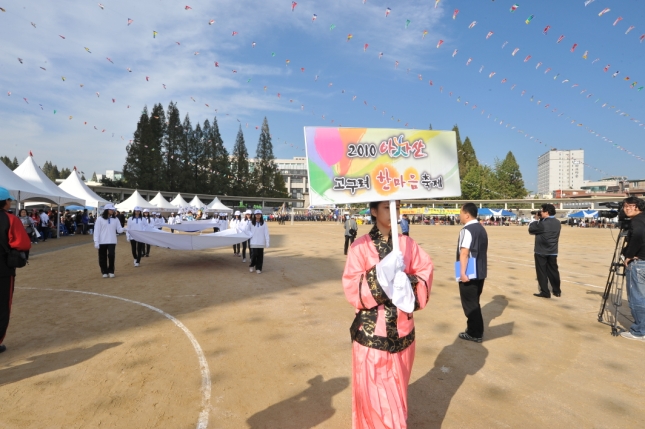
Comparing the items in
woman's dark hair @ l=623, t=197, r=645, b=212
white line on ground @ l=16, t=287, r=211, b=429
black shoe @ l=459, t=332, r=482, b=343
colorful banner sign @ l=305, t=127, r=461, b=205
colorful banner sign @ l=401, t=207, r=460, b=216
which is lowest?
black shoe @ l=459, t=332, r=482, b=343

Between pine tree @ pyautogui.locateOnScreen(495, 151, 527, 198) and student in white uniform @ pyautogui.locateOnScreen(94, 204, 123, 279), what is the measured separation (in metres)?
86.0

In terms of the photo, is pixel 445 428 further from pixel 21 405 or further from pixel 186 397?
pixel 21 405

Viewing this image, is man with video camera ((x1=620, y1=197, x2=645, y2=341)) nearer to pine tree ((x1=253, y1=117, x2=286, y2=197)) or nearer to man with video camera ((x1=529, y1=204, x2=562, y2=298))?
man with video camera ((x1=529, y1=204, x2=562, y2=298))

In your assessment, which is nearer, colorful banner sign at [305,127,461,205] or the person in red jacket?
colorful banner sign at [305,127,461,205]

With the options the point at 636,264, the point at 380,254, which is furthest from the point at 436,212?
the point at 380,254

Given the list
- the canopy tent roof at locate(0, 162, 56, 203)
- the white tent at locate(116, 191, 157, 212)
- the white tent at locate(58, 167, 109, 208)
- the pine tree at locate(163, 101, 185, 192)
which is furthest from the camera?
the pine tree at locate(163, 101, 185, 192)

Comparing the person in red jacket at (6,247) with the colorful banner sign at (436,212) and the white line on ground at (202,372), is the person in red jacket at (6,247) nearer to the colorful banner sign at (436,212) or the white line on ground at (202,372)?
the white line on ground at (202,372)

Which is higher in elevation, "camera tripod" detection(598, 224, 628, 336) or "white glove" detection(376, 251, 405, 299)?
"white glove" detection(376, 251, 405, 299)

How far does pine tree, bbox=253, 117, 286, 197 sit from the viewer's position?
247ft

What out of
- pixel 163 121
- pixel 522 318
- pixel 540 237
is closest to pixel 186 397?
pixel 522 318

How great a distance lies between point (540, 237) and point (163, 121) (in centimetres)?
6438

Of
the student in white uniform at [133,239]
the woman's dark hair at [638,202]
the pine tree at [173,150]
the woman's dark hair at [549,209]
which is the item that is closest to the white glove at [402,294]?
the woman's dark hair at [638,202]

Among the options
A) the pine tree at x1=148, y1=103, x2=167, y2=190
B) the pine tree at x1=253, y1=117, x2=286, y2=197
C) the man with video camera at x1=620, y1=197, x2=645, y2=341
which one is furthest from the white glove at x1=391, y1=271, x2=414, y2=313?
the pine tree at x1=253, y1=117, x2=286, y2=197

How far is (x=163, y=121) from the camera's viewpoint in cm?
6022
